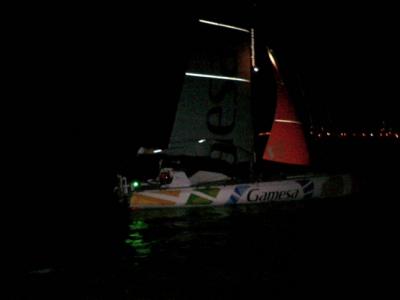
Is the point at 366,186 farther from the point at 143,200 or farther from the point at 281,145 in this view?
the point at 143,200

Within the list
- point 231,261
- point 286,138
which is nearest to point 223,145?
point 286,138

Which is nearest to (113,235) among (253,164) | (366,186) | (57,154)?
(253,164)

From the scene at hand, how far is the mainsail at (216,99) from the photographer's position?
48.7ft

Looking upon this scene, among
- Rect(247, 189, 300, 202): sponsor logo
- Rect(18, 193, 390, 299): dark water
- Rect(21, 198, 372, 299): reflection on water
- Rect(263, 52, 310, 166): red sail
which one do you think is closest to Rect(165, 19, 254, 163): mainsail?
Rect(263, 52, 310, 166): red sail

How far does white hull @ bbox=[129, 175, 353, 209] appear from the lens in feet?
45.3

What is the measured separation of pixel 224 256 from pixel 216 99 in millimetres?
7598

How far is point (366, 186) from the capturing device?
51.4 feet

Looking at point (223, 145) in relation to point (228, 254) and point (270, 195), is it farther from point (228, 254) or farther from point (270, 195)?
point (228, 254)

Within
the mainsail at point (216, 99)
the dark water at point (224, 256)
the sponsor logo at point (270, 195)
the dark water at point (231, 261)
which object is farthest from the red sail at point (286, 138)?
the dark water at point (231, 261)

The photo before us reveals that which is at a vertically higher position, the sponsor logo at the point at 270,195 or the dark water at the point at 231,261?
the sponsor logo at the point at 270,195

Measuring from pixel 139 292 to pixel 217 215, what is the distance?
6342 mm

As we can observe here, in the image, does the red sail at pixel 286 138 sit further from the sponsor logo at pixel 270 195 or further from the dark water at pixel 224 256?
the dark water at pixel 224 256

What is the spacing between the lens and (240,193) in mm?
14039

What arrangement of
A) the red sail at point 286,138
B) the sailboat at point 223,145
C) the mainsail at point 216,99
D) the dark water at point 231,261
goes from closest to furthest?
the dark water at point 231,261, the sailboat at point 223,145, the mainsail at point 216,99, the red sail at point 286,138
